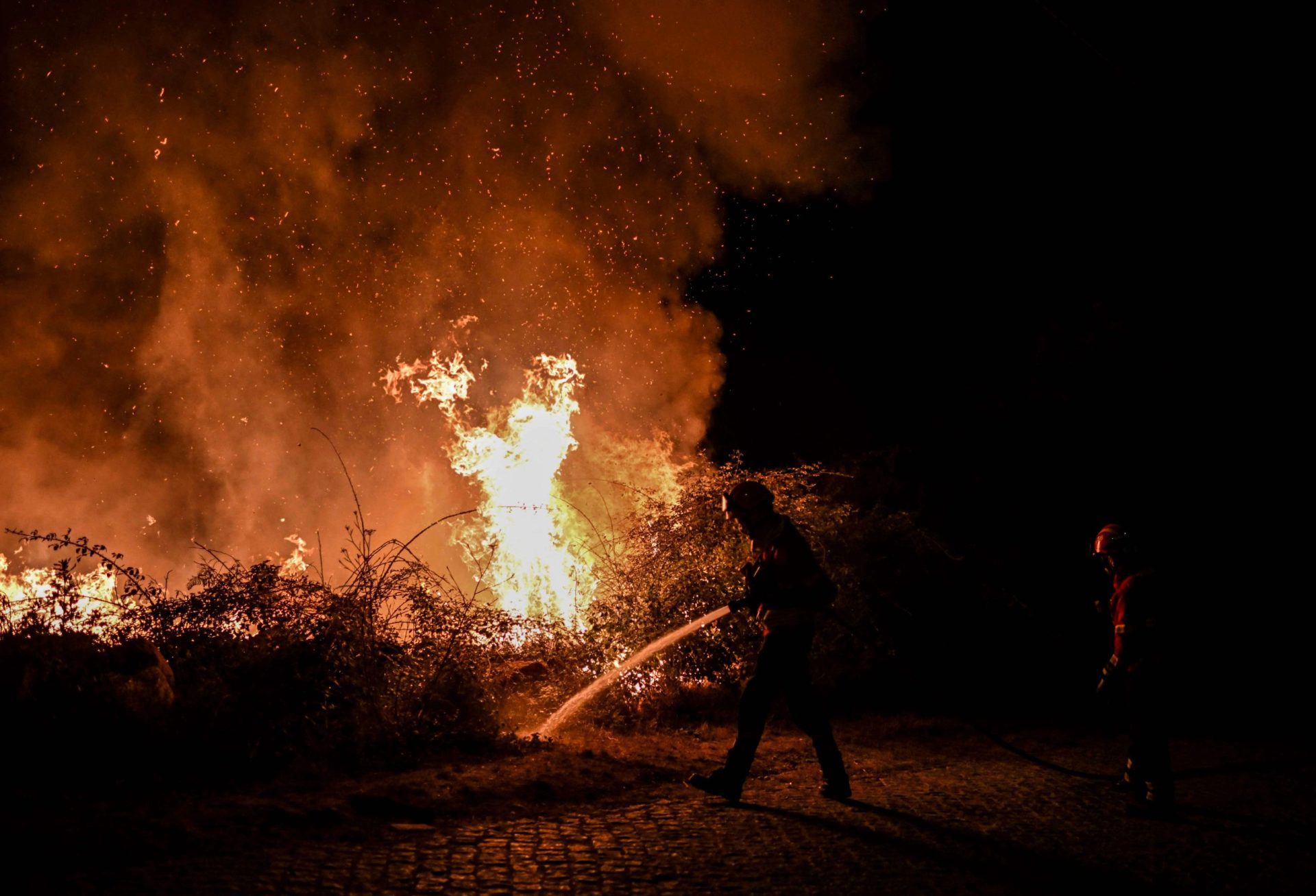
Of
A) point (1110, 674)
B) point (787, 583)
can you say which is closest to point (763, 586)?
point (787, 583)

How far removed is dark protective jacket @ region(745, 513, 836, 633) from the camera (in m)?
5.62

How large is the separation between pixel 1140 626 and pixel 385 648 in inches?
211

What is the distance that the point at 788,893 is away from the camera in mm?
3939

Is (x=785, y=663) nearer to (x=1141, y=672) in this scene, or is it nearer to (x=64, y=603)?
(x=1141, y=672)

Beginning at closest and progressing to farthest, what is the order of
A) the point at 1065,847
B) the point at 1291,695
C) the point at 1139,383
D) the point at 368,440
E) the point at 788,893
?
the point at 788,893, the point at 1065,847, the point at 1291,695, the point at 1139,383, the point at 368,440

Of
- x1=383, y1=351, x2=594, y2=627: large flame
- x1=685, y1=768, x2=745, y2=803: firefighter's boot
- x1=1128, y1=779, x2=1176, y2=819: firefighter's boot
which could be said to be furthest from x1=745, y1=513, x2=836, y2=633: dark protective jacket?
x1=383, y1=351, x2=594, y2=627: large flame

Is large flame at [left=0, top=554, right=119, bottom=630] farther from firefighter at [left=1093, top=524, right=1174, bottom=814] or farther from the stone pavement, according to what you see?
firefighter at [left=1093, top=524, right=1174, bottom=814]

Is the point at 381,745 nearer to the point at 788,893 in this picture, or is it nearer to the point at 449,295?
the point at 788,893

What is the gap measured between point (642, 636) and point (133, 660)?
15.6 feet

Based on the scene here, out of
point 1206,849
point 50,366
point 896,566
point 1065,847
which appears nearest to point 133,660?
point 1065,847

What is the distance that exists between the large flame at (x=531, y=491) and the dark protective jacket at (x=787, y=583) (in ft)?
14.4

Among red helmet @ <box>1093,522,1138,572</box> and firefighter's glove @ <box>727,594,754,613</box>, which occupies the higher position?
red helmet @ <box>1093,522,1138,572</box>

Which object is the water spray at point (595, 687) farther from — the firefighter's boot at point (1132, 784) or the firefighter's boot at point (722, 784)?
the firefighter's boot at point (1132, 784)

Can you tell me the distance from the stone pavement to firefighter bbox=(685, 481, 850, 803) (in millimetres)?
180
